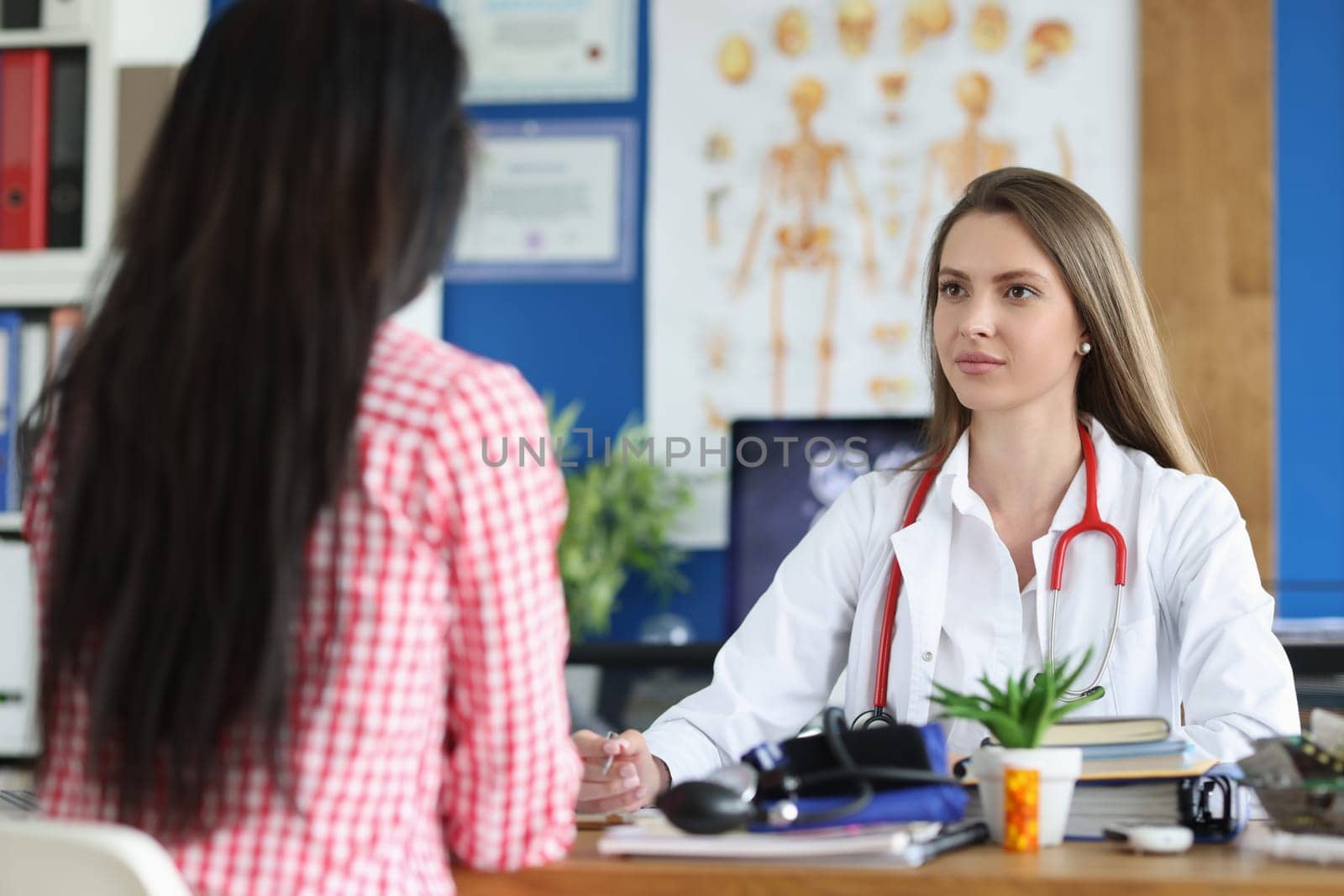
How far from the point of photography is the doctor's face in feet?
5.85

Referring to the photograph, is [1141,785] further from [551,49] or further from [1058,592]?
[551,49]

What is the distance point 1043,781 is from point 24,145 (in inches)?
99.6

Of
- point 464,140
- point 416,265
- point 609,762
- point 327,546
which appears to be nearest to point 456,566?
point 327,546

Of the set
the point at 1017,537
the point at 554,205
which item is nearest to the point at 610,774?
the point at 1017,537

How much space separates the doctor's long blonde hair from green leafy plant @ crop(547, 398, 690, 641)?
1.41 m

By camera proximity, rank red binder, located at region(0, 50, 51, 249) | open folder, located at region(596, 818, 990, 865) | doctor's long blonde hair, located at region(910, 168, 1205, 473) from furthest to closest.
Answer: red binder, located at region(0, 50, 51, 249) → doctor's long blonde hair, located at region(910, 168, 1205, 473) → open folder, located at region(596, 818, 990, 865)

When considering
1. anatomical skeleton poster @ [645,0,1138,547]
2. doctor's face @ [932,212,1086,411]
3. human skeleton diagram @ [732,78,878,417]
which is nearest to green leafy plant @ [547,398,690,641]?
anatomical skeleton poster @ [645,0,1138,547]

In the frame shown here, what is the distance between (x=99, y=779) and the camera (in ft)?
3.06

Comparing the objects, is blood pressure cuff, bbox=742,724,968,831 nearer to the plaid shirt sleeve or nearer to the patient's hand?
the plaid shirt sleeve

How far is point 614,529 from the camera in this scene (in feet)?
11.1

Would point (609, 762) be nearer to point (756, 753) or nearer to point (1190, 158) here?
point (756, 753)

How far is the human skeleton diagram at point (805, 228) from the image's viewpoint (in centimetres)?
341

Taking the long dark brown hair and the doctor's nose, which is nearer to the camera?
the long dark brown hair

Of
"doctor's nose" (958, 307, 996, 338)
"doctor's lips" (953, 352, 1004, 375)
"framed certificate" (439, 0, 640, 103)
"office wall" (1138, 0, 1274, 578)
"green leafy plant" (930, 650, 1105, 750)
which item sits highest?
"framed certificate" (439, 0, 640, 103)
